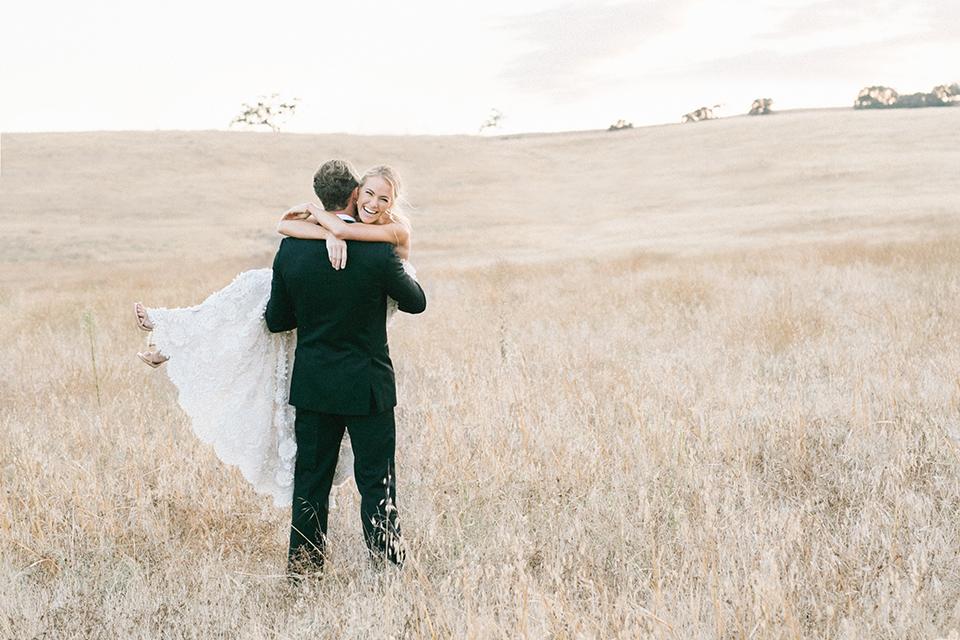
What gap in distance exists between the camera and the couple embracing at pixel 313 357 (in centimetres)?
309

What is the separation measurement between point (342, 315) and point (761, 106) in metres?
101

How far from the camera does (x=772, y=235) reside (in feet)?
77.3

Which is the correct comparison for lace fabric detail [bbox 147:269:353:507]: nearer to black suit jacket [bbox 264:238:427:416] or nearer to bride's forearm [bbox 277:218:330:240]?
black suit jacket [bbox 264:238:427:416]

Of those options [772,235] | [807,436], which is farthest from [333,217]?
[772,235]

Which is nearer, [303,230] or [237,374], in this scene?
[303,230]

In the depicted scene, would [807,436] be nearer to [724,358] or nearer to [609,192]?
[724,358]

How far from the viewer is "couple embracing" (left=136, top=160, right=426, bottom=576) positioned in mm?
3086

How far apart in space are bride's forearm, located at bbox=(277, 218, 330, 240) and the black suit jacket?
3cm

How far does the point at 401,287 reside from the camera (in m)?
3.12

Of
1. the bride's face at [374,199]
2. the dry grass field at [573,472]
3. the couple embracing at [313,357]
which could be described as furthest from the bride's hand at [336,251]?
the dry grass field at [573,472]

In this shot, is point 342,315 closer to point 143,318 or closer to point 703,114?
point 143,318

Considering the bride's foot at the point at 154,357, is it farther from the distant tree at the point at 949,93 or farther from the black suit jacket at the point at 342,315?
the distant tree at the point at 949,93

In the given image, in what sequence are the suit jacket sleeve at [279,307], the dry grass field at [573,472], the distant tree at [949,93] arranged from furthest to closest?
the distant tree at [949,93]
the suit jacket sleeve at [279,307]
the dry grass field at [573,472]

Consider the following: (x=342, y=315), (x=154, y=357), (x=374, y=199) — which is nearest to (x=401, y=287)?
(x=342, y=315)
